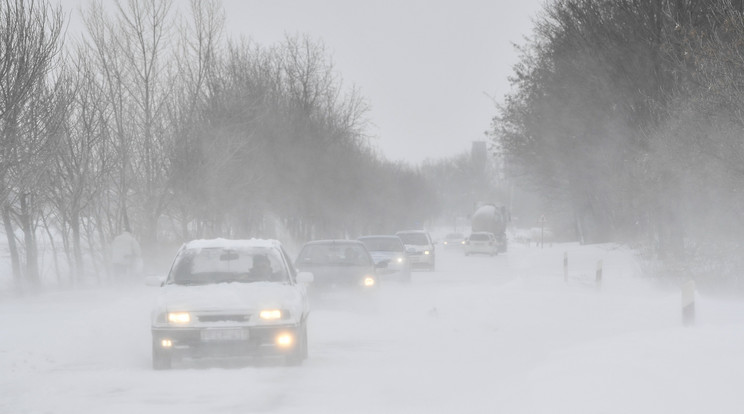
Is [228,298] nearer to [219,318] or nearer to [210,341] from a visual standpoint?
[219,318]

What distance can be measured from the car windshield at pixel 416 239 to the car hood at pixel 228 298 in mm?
29728

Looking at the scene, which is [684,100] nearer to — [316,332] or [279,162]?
[316,332]

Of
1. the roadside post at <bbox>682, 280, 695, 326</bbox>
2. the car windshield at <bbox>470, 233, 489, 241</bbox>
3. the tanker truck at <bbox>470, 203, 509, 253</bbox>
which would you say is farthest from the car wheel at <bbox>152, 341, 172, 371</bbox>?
the tanker truck at <bbox>470, 203, 509, 253</bbox>

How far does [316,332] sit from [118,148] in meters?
20.7

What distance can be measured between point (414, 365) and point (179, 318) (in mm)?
2805

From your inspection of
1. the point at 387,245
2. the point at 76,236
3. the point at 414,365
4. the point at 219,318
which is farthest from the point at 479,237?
the point at 219,318

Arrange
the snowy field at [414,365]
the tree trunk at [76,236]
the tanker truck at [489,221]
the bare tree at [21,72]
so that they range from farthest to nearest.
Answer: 1. the tanker truck at [489,221]
2. the tree trunk at [76,236]
3. the bare tree at [21,72]
4. the snowy field at [414,365]

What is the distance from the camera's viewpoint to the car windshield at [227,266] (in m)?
13.2

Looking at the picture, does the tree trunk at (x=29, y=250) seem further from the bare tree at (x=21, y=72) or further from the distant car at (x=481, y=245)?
the distant car at (x=481, y=245)

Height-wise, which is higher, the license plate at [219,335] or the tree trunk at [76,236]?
the tree trunk at [76,236]

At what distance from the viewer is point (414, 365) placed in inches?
492

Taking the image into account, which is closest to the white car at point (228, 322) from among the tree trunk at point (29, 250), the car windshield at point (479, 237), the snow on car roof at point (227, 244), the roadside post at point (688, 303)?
the snow on car roof at point (227, 244)

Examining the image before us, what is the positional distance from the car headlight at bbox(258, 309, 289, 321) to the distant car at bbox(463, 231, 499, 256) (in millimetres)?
52998

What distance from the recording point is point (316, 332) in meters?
16.6
